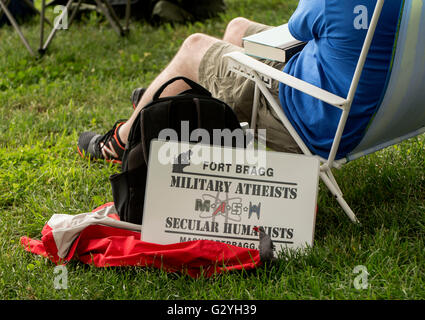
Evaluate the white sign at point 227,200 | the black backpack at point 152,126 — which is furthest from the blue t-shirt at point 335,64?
the black backpack at point 152,126

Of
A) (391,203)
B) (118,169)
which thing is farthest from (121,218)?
(391,203)

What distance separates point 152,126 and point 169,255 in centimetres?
52

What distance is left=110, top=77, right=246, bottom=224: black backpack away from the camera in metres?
2.11

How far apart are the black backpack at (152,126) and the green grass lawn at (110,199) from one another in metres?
0.30

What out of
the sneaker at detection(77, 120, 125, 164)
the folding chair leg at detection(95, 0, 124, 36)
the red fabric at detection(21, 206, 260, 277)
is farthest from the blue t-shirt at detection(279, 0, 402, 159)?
the folding chair leg at detection(95, 0, 124, 36)

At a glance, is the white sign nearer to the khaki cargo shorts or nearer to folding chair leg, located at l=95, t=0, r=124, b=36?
the khaki cargo shorts

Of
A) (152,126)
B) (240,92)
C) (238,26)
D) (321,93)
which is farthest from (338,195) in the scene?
(238,26)

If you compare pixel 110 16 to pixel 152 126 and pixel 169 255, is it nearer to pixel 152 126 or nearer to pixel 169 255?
pixel 152 126

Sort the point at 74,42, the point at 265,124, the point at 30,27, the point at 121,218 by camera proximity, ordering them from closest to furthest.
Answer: the point at 121,218 < the point at 265,124 < the point at 74,42 < the point at 30,27

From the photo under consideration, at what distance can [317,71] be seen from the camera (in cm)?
205

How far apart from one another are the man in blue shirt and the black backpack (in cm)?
32

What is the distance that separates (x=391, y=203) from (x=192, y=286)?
971mm
